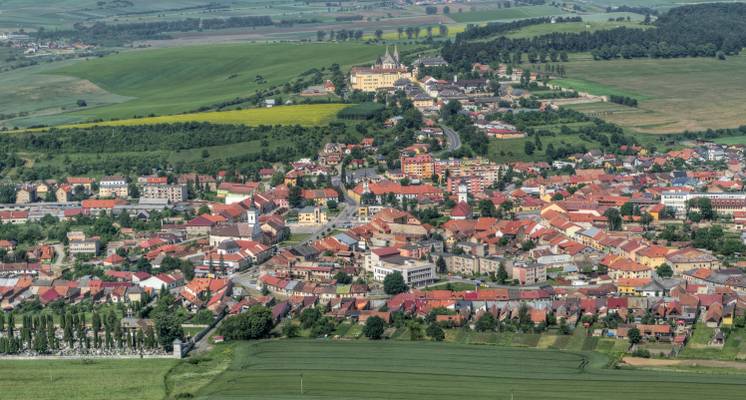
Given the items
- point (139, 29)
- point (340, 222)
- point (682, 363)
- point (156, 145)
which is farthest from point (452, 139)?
point (139, 29)

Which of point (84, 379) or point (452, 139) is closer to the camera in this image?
point (84, 379)

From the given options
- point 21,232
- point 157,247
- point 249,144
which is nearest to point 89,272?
point 157,247

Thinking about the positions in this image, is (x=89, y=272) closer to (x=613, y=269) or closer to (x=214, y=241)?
(x=214, y=241)

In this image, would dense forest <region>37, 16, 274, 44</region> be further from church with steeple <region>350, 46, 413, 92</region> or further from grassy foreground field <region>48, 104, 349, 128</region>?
grassy foreground field <region>48, 104, 349, 128</region>

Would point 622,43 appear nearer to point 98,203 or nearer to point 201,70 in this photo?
point 201,70

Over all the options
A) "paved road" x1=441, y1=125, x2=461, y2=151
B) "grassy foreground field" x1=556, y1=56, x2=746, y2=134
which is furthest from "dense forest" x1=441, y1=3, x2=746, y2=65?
"paved road" x1=441, y1=125, x2=461, y2=151

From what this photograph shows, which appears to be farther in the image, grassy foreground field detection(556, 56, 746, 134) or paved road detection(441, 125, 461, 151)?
grassy foreground field detection(556, 56, 746, 134)
